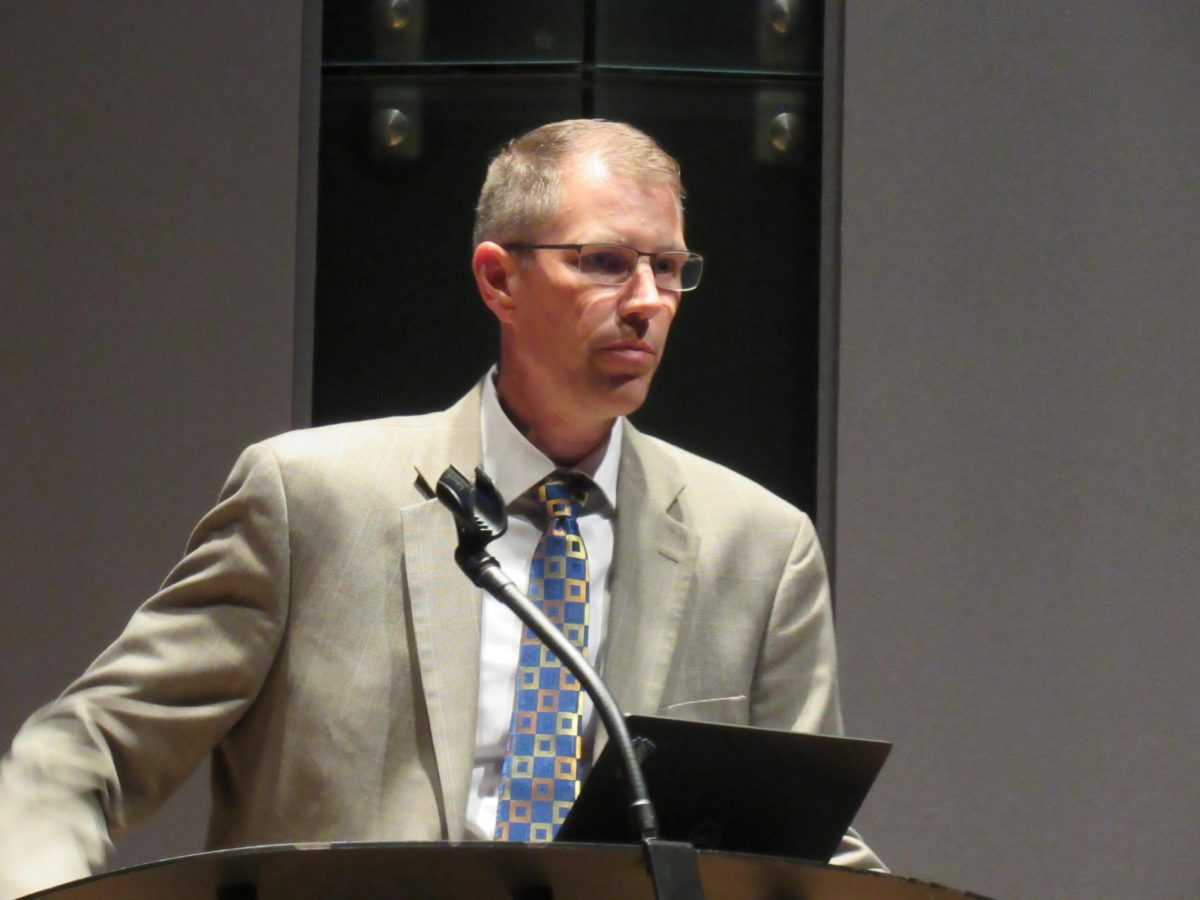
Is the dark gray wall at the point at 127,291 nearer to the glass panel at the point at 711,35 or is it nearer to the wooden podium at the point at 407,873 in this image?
the glass panel at the point at 711,35

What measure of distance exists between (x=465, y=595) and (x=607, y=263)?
0.44 metres

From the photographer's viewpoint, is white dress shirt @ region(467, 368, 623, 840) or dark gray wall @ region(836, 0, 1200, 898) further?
dark gray wall @ region(836, 0, 1200, 898)

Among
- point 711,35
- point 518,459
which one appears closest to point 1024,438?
point 711,35

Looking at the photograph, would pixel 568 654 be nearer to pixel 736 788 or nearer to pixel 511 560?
pixel 736 788

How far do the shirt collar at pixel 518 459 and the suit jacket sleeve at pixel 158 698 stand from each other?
28 centimetres

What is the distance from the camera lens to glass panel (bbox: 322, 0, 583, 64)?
317cm

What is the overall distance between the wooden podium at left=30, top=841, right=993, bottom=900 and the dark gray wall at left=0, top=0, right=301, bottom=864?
1962mm

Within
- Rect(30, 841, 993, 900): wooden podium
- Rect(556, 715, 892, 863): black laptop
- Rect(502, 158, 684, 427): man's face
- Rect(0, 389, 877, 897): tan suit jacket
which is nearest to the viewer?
Rect(30, 841, 993, 900): wooden podium

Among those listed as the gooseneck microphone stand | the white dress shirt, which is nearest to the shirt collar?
the white dress shirt

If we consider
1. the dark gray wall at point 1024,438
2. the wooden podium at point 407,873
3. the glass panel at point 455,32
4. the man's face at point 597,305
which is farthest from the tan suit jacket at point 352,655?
the glass panel at point 455,32

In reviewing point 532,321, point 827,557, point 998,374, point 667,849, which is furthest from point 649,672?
point 998,374

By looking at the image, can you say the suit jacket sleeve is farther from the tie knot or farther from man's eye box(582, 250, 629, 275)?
man's eye box(582, 250, 629, 275)

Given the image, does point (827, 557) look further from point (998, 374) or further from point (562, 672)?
point (562, 672)

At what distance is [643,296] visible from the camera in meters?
1.98
